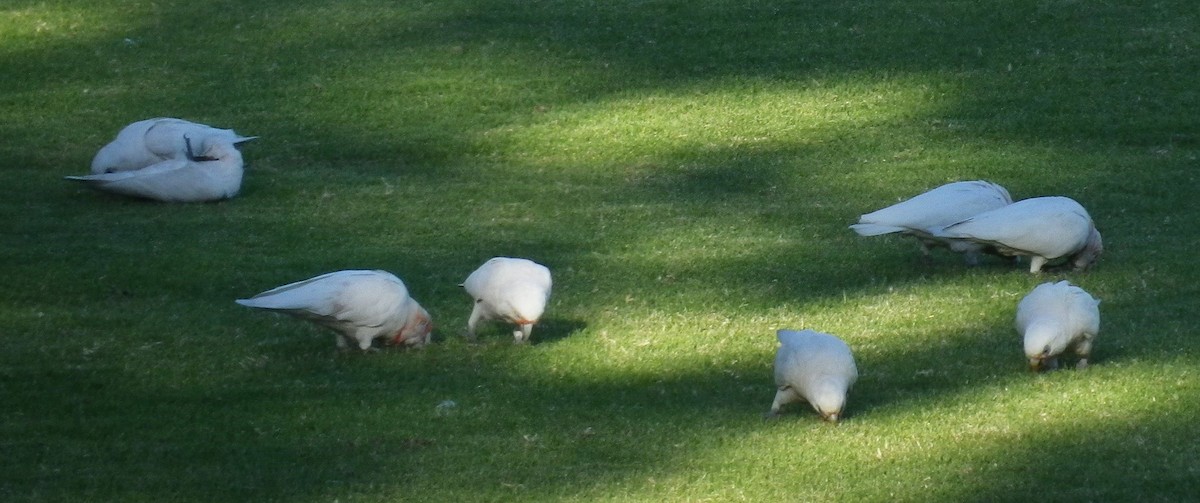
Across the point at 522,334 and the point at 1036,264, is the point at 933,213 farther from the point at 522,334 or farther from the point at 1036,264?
the point at 522,334

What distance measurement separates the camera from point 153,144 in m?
9.34

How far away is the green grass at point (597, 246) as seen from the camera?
499 centimetres

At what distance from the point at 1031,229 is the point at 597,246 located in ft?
7.90

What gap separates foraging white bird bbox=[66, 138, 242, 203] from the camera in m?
8.99

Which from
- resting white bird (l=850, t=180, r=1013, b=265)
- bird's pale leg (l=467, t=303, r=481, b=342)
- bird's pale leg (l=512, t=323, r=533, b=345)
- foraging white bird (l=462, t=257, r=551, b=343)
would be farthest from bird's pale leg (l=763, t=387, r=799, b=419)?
resting white bird (l=850, t=180, r=1013, b=265)

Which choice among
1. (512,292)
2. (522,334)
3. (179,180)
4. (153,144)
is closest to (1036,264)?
(522,334)

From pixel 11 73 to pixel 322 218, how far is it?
446 centimetres

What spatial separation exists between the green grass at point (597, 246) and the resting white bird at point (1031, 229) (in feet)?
0.78

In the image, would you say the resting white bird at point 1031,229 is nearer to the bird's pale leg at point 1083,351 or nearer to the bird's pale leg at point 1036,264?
the bird's pale leg at point 1036,264

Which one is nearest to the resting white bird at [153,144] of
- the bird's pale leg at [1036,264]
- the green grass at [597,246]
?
the green grass at [597,246]

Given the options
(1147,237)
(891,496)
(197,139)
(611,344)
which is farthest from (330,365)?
(1147,237)

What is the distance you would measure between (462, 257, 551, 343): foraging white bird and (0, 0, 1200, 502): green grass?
172 millimetres

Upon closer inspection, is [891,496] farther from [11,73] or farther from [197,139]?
[11,73]

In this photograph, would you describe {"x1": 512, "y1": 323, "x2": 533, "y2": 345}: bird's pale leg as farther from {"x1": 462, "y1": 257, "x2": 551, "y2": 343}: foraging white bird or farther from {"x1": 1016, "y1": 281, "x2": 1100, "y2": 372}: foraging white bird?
{"x1": 1016, "y1": 281, "x2": 1100, "y2": 372}: foraging white bird
